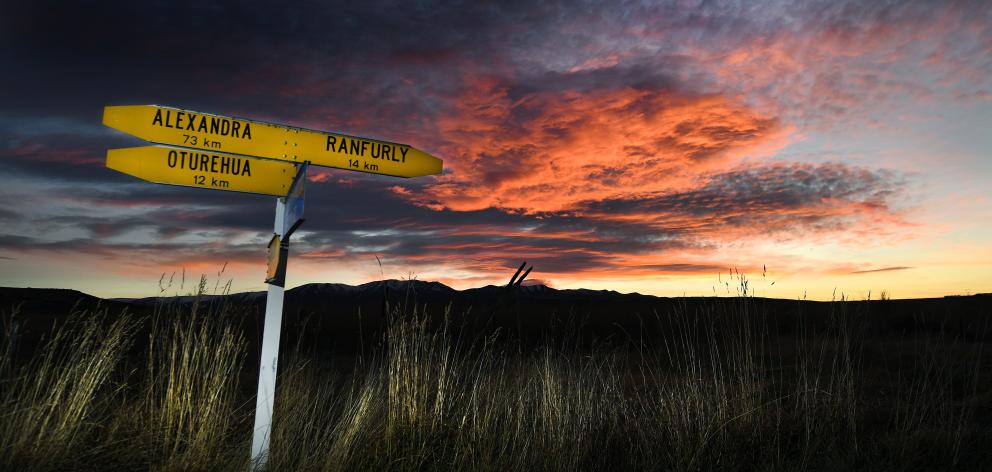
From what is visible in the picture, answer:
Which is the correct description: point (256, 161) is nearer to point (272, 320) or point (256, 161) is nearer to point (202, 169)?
point (202, 169)

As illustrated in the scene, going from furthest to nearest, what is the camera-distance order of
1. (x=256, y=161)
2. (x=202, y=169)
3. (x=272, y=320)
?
(x=256, y=161) < (x=202, y=169) < (x=272, y=320)

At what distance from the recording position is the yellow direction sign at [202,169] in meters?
4.77

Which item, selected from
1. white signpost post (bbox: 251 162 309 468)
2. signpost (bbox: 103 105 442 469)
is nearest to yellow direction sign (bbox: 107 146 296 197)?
signpost (bbox: 103 105 442 469)

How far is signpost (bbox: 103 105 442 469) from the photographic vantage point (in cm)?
466

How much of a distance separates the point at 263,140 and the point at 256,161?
0.18 metres

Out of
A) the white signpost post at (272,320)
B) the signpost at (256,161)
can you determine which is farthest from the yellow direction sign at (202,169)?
the white signpost post at (272,320)

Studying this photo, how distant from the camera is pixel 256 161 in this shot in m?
5.09

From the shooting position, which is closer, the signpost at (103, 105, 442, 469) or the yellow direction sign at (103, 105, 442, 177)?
the signpost at (103, 105, 442, 469)

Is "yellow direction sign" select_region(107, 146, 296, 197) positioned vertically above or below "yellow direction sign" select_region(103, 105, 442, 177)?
below

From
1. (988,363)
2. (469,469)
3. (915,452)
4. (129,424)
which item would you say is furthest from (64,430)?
(988,363)

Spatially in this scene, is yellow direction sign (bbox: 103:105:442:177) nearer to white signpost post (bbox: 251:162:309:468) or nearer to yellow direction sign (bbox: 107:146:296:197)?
yellow direction sign (bbox: 107:146:296:197)

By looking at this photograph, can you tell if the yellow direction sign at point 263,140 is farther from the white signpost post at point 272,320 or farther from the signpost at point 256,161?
the white signpost post at point 272,320

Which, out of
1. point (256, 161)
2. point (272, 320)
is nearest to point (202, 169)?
point (256, 161)

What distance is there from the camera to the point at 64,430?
4.41 metres
